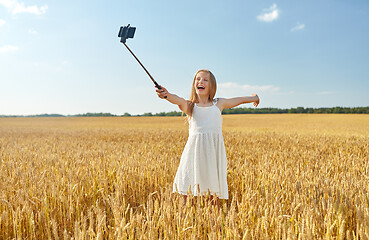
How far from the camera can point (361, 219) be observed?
86.8 inches

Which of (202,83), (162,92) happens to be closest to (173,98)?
(162,92)

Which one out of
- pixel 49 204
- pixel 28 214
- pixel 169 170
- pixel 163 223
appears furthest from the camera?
pixel 169 170

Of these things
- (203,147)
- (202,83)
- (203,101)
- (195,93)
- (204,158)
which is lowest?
(204,158)

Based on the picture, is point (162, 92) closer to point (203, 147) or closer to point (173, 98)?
point (173, 98)

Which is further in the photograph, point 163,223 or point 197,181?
point 197,181

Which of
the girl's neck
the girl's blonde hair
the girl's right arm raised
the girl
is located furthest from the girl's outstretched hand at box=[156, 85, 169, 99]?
the girl's neck

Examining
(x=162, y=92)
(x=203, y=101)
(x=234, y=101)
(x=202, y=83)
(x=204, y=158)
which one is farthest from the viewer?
(x=234, y=101)

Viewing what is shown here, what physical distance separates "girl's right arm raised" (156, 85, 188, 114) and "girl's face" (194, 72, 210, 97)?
25cm

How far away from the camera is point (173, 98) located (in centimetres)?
307

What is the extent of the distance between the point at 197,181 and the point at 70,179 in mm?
1749

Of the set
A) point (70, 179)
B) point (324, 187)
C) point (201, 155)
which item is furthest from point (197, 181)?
point (70, 179)

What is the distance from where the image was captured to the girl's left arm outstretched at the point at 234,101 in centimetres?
361

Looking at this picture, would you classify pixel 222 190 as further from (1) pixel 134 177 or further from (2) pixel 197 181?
(1) pixel 134 177

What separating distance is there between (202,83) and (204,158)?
3.06 ft
